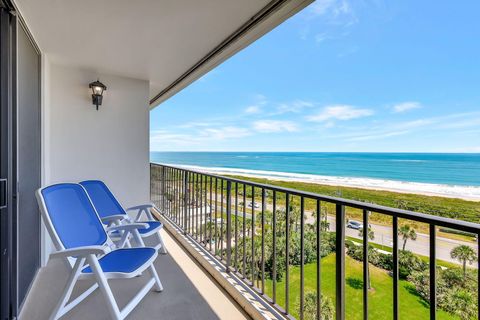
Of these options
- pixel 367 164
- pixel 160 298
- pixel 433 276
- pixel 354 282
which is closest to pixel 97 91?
pixel 160 298

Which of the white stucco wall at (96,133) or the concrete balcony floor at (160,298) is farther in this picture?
the white stucco wall at (96,133)

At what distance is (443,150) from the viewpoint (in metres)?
25.6

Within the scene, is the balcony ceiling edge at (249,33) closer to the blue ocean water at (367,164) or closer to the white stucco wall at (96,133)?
the white stucco wall at (96,133)

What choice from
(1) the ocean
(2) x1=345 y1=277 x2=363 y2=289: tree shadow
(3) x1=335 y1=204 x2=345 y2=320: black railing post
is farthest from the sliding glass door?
(1) the ocean

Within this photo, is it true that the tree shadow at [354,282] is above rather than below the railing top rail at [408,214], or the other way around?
below

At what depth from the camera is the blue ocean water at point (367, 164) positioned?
71.6 feet

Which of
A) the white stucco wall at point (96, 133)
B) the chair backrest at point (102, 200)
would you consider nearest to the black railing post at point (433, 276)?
the chair backrest at point (102, 200)

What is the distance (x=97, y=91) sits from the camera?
3209 mm

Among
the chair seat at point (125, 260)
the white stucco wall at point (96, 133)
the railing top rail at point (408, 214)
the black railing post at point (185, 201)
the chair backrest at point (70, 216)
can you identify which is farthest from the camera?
the black railing post at point (185, 201)

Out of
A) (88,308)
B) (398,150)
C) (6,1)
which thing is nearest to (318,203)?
(88,308)

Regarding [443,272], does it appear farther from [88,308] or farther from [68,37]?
[68,37]

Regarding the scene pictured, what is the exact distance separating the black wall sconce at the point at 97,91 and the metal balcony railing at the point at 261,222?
4.68 ft

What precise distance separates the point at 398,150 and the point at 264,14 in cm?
3076

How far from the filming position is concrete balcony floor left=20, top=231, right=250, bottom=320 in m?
1.83
